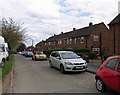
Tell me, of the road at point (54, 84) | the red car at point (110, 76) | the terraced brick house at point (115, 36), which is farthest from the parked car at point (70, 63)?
the terraced brick house at point (115, 36)

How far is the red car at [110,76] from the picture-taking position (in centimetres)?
720

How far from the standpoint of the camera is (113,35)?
29188 millimetres

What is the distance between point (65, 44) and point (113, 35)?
30887 millimetres

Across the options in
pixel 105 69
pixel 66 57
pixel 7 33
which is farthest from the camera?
pixel 7 33

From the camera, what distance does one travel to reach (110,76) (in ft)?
24.6

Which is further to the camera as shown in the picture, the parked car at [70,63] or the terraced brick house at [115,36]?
the terraced brick house at [115,36]

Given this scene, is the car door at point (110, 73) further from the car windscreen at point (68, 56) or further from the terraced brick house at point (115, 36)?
the terraced brick house at point (115, 36)

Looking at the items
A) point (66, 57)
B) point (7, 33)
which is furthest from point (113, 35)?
point (7, 33)

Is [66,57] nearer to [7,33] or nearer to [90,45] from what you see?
[7,33]

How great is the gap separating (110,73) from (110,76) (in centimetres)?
12

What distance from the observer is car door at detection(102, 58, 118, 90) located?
24.0 feet

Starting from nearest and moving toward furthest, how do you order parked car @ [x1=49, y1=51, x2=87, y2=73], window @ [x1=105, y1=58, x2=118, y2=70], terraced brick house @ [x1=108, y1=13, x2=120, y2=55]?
1. window @ [x1=105, y1=58, x2=118, y2=70]
2. parked car @ [x1=49, y1=51, x2=87, y2=73]
3. terraced brick house @ [x1=108, y1=13, x2=120, y2=55]

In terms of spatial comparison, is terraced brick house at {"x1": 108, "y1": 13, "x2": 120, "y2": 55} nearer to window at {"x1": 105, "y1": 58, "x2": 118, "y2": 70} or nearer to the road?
the road

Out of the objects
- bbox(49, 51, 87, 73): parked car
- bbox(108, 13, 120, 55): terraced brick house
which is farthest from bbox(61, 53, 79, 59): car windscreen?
bbox(108, 13, 120, 55): terraced brick house
